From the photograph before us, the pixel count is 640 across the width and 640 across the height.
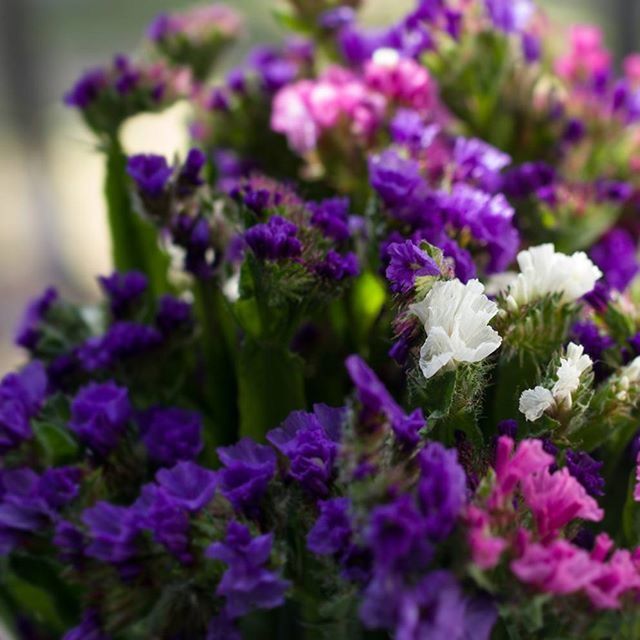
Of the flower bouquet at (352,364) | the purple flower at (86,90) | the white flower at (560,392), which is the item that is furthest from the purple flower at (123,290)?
the white flower at (560,392)

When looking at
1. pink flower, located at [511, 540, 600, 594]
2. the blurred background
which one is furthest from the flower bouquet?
the blurred background

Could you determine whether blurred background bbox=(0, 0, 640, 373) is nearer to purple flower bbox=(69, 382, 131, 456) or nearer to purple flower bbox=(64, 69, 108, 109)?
purple flower bbox=(64, 69, 108, 109)

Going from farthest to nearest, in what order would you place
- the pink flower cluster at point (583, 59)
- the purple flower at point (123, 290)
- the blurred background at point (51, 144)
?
the blurred background at point (51, 144), the pink flower cluster at point (583, 59), the purple flower at point (123, 290)

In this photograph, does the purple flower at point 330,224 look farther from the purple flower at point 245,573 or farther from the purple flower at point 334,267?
the purple flower at point 245,573

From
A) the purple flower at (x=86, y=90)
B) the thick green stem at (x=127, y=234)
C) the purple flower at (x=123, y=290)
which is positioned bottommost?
the purple flower at (x=123, y=290)

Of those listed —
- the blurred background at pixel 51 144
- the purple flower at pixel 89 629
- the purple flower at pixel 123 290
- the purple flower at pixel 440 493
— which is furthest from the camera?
the blurred background at pixel 51 144

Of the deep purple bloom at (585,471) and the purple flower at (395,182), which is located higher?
the purple flower at (395,182)

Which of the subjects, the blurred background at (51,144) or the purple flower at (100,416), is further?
the blurred background at (51,144)
